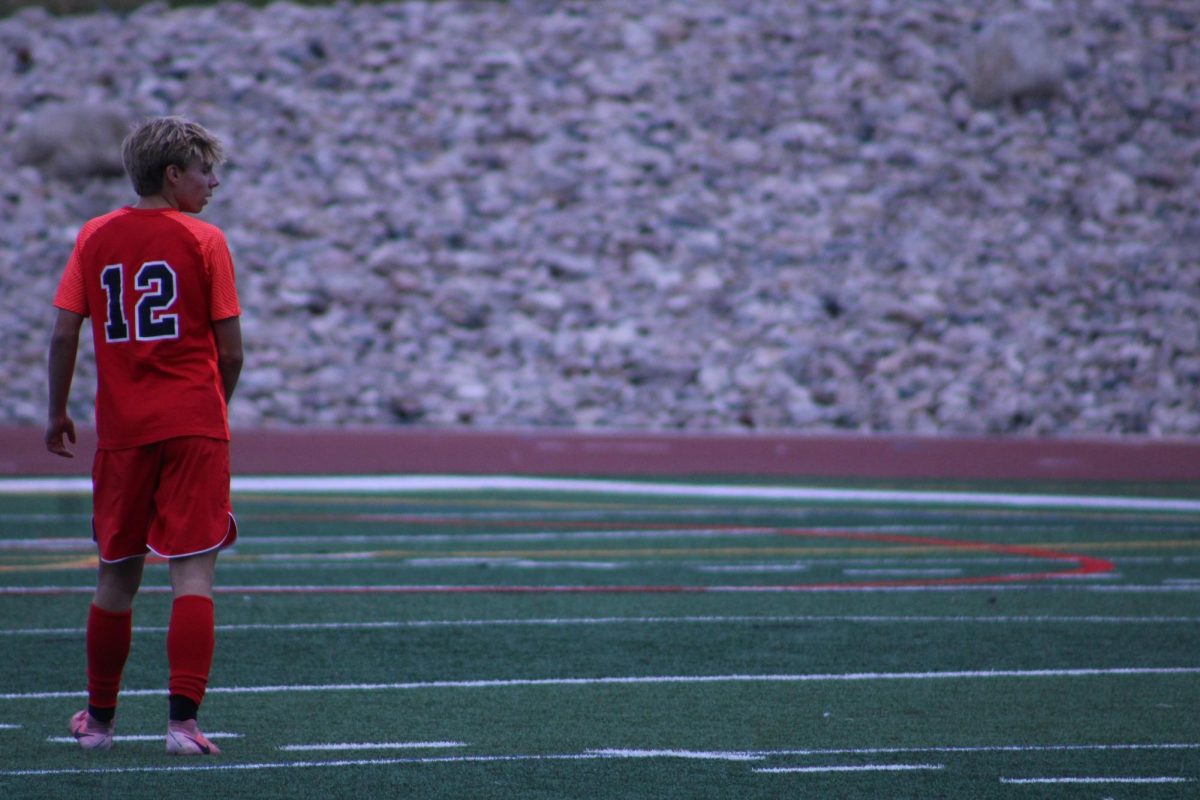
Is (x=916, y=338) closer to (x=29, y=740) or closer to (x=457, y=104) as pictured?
(x=457, y=104)

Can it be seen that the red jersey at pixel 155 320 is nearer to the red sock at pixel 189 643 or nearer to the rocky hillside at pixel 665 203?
the red sock at pixel 189 643

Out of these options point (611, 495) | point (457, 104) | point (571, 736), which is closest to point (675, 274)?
point (457, 104)

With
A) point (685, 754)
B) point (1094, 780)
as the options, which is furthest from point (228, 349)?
point (1094, 780)

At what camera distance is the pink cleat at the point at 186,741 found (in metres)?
5.65

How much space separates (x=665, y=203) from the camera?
31109mm

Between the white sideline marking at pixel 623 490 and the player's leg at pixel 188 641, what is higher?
the player's leg at pixel 188 641

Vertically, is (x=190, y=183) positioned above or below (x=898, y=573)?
above

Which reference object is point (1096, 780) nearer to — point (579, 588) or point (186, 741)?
point (186, 741)

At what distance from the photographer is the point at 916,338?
27.1 meters

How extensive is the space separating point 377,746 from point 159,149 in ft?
6.04

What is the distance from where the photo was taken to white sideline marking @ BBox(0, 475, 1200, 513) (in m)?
16.9

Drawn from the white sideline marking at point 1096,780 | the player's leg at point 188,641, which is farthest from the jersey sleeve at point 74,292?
the white sideline marking at point 1096,780

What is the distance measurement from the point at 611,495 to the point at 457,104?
58.3 ft

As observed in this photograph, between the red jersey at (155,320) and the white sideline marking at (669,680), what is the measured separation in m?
1.72
